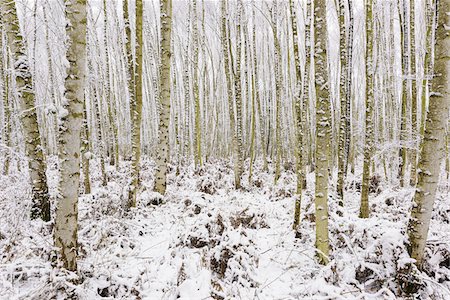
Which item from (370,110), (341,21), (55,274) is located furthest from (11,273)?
(341,21)

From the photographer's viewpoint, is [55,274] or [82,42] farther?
[82,42]

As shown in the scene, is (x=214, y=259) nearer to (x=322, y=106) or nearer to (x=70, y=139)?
(x=70, y=139)

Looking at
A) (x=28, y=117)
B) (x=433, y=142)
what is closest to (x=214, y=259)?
(x=433, y=142)

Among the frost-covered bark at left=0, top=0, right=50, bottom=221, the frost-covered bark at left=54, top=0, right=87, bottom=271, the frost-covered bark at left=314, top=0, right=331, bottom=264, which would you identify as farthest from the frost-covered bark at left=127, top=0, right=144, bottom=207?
the frost-covered bark at left=314, top=0, right=331, bottom=264

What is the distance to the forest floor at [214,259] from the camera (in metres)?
3.10

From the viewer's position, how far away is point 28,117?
16.8 feet

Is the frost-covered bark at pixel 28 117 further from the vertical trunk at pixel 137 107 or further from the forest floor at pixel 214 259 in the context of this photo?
the vertical trunk at pixel 137 107

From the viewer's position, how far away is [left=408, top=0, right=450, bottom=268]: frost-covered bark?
3.21 m

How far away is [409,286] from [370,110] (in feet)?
11.9

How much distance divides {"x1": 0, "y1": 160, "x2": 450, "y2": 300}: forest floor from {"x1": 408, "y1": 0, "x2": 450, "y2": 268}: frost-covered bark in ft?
0.67

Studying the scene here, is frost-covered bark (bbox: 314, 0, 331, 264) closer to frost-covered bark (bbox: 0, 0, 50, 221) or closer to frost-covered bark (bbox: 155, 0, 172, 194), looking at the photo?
frost-covered bark (bbox: 155, 0, 172, 194)

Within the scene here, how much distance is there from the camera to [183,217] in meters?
5.77

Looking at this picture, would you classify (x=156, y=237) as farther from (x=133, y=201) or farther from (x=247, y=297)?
(x=247, y=297)

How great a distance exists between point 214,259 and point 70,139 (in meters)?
2.25
